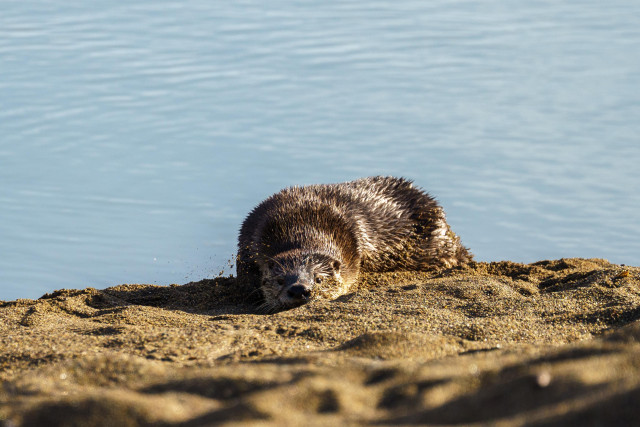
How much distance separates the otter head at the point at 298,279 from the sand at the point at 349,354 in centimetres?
35

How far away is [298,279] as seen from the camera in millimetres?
6875

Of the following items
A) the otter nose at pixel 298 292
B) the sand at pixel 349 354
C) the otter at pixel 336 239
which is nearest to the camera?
the sand at pixel 349 354

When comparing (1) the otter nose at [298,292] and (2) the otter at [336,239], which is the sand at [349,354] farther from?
(1) the otter nose at [298,292]

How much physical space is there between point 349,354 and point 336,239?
388cm

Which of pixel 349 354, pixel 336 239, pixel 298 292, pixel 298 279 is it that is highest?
pixel 336 239

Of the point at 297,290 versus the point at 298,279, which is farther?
the point at 298,279

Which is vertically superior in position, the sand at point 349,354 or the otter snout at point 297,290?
the otter snout at point 297,290

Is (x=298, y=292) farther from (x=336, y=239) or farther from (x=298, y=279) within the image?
(x=336, y=239)

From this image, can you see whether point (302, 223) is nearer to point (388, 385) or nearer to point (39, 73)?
point (388, 385)

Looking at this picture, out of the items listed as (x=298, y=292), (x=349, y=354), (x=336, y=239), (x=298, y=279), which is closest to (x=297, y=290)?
(x=298, y=292)

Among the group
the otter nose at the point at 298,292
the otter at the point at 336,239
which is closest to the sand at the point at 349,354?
the otter at the point at 336,239

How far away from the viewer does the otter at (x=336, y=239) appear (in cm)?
711

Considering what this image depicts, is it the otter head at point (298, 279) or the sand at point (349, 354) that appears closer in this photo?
the sand at point (349, 354)

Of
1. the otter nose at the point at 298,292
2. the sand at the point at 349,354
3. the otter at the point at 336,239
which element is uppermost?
the otter at the point at 336,239
